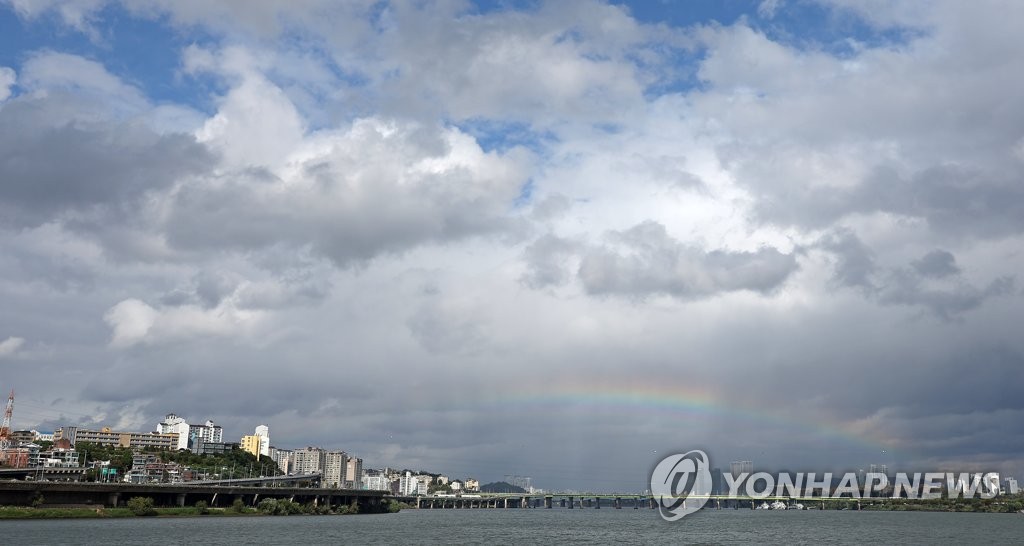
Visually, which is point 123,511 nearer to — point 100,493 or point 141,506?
point 141,506

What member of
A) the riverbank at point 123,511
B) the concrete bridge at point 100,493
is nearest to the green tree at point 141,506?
the riverbank at point 123,511

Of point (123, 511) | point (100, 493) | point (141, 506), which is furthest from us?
point (100, 493)

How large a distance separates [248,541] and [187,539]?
7.36 m

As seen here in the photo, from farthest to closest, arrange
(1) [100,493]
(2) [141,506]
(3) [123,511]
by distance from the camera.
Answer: (1) [100,493] < (2) [141,506] < (3) [123,511]

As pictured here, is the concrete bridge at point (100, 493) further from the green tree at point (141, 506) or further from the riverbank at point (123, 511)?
the green tree at point (141, 506)

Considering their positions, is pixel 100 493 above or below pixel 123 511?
above

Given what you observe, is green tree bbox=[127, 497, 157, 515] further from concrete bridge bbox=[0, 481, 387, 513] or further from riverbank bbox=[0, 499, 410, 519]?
concrete bridge bbox=[0, 481, 387, 513]

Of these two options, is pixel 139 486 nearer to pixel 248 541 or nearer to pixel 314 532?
pixel 314 532

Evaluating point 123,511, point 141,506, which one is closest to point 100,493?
point 123,511

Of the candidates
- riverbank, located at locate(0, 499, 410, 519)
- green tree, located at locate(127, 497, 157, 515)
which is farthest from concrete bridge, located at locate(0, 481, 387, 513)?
green tree, located at locate(127, 497, 157, 515)

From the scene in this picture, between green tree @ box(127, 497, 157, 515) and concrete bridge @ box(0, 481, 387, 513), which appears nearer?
concrete bridge @ box(0, 481, 387, 513)

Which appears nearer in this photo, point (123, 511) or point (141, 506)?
point (123, 511)

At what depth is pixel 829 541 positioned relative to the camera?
392ft

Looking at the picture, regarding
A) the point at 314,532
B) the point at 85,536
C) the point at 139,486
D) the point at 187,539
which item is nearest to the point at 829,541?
the point at 314,532
